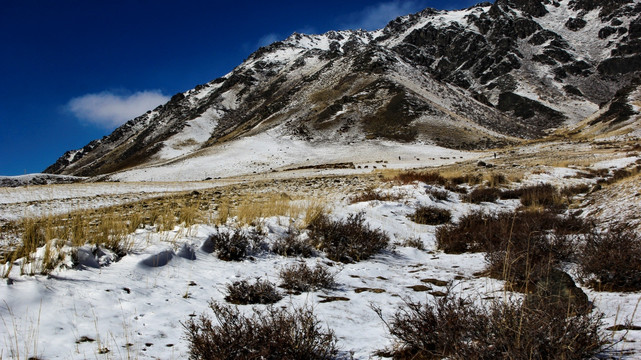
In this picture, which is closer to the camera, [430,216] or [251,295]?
[251,295]

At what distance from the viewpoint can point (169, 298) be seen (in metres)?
3.37

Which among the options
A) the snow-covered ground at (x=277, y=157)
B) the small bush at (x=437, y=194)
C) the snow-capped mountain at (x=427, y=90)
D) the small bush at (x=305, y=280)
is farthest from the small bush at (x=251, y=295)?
the snow-capped mountain at (x=427, y=90)

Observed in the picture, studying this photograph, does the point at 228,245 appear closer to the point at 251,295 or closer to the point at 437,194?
the point at 251,295

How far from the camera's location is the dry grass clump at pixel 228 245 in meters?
4.92

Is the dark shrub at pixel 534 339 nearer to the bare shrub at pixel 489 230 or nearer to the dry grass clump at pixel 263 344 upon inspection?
the dry grass clump at pixel 263 344

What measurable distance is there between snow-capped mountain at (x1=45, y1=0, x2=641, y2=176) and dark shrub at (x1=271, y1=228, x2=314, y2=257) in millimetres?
45972

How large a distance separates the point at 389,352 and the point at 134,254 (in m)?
3.29

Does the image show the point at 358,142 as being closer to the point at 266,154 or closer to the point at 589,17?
the point at 266,154

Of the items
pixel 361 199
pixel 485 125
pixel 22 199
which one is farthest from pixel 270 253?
pixel 485 125

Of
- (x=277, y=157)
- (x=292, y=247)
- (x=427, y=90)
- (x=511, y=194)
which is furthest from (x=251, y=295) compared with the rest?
(x=427, y=90)

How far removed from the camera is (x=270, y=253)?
535cm

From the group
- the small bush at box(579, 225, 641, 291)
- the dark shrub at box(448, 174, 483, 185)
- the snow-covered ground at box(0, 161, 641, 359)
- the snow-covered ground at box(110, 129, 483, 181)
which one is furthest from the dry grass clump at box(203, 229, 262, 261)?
the snow-covered ground at box(110, 129, 483, 181)

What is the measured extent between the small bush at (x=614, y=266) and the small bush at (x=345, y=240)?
9.78ft

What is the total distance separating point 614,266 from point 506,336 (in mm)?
2311
